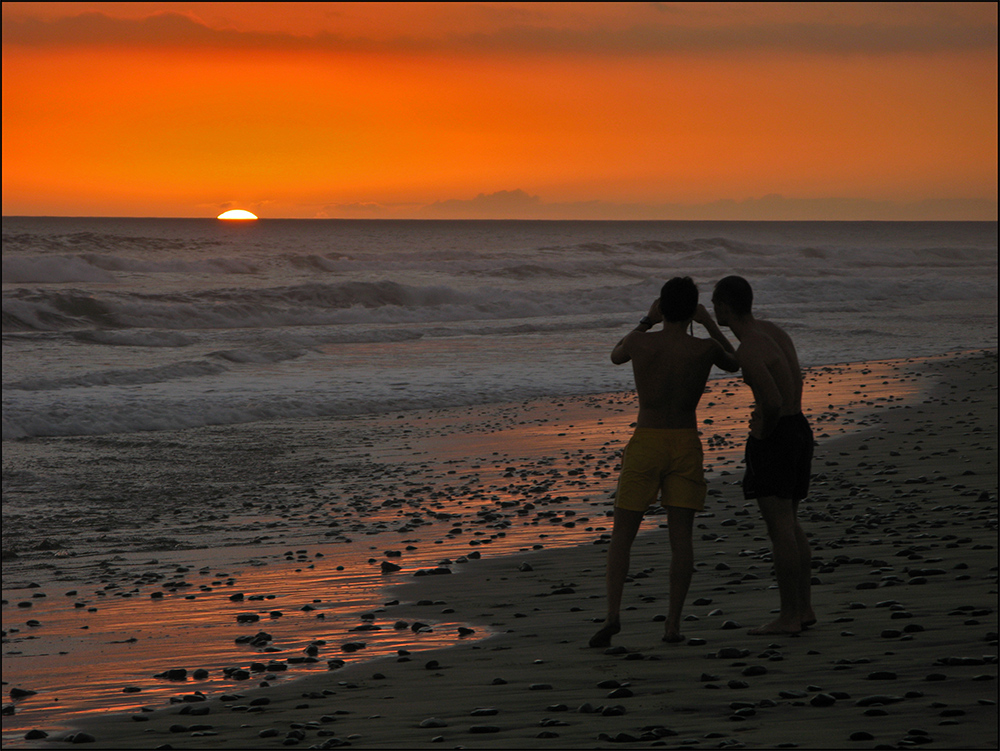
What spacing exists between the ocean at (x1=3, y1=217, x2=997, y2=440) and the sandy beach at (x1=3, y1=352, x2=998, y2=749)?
5441mm

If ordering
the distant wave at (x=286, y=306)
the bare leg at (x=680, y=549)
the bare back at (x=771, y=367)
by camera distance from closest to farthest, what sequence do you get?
1. the bare back at (x=771, y=367)
2. the bare leg at (x=680, y=549)
3. the distant wave at (x=286, y=306)

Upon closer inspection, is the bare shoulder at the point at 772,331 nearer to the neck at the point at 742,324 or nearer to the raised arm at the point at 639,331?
the neck at the point at 742,324

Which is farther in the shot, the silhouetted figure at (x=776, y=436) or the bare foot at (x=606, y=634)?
the bare foot at (x=606, y=634)

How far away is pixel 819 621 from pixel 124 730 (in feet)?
10.6

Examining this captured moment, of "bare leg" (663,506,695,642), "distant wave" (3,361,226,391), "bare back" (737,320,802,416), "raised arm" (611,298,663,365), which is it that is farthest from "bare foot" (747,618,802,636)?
"distant wave" (3,361,226,391)

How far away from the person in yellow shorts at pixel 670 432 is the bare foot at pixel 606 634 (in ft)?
0.10

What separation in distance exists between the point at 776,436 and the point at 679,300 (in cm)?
77

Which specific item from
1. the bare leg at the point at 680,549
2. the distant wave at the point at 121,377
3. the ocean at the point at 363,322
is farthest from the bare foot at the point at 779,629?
the distant wave at the point at 121,377

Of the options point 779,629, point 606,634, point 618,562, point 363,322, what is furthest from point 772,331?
point 363,322

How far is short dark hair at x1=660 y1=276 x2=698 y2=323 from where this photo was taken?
485cm

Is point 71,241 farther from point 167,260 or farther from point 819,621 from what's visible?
point 819,621

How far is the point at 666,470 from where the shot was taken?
16.4 feet

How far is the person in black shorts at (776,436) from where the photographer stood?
4.82 meters

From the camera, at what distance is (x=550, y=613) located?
6078 mm
